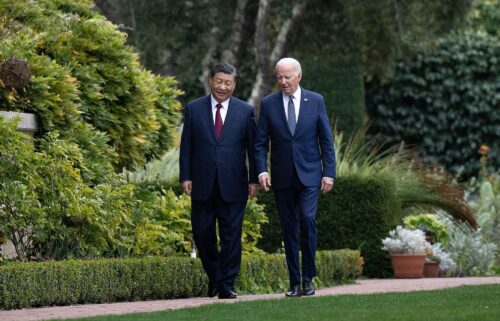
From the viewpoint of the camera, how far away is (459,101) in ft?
80.2

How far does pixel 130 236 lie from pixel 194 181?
1612 millimetres

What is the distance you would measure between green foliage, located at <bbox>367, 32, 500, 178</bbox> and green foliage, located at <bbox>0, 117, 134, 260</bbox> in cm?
1445

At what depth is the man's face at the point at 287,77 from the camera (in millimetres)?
9523

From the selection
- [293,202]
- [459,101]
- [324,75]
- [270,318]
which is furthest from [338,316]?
[459,101]

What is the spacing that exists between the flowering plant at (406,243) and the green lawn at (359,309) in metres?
4.08

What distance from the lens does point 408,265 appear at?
13.5 metres

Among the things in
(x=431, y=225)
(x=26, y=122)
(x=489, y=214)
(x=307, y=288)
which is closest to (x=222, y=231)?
(x=307, y=288)

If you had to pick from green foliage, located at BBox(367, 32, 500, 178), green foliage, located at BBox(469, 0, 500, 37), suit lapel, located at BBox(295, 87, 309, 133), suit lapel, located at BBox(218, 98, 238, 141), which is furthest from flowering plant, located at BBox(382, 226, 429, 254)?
green foliage, located at BBox(469, 0, 500, 37)

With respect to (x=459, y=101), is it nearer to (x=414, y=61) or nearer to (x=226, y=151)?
(x=414, y=61)

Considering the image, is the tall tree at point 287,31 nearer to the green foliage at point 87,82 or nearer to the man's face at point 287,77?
the green foliage at point 87,82

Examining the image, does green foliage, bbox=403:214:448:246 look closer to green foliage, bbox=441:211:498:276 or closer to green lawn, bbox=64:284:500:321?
green foliage, bbox=441:211:498:276

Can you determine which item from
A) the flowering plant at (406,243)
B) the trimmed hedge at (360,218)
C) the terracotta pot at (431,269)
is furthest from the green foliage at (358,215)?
the terracotta pot at (431,269)

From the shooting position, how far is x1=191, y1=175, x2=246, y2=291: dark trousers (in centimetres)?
955

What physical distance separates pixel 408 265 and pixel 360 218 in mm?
811
